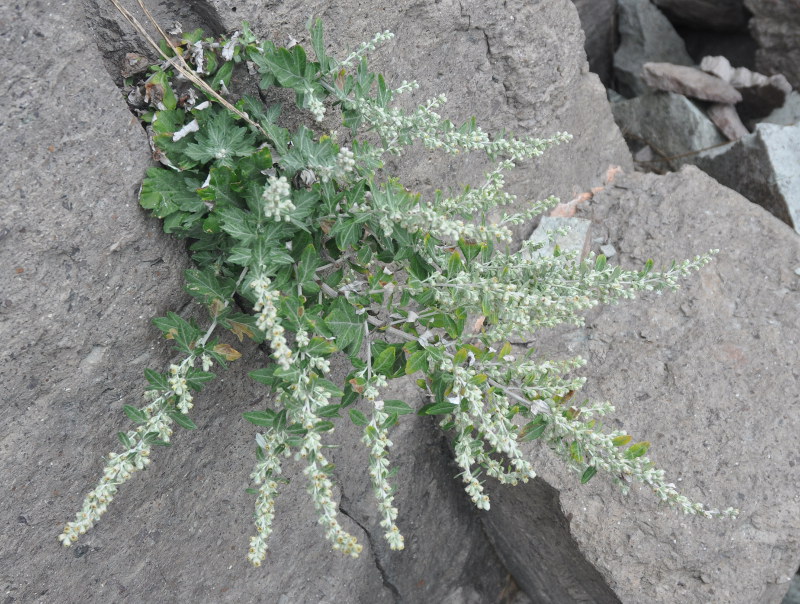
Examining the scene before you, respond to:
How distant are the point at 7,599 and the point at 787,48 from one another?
17.9ft

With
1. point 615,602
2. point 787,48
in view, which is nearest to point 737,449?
point 615,602

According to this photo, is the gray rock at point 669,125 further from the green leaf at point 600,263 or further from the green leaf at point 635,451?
the green leaf at point 635,451

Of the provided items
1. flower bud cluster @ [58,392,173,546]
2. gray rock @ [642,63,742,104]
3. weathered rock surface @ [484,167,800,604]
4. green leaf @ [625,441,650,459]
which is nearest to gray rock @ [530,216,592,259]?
weathered rock surface @ [484,167,800,604]

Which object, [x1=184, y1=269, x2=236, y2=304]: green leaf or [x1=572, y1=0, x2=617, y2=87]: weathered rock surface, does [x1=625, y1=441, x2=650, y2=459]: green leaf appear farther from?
[x1=572, y1=0, x2=617, y2=87]: weathered rock surface

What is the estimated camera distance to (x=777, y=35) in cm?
501

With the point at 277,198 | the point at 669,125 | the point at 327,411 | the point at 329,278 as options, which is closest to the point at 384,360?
the point at 327,411

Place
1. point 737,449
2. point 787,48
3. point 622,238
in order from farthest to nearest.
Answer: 1. point 787,48
2. point 622,238
3. point 737,449

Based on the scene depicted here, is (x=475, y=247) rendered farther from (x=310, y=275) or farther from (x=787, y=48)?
(x=787, y=48)

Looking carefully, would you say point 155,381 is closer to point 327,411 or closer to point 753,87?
point 327,411

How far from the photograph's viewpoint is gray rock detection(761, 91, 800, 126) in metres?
4.84

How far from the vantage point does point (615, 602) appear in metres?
2.81

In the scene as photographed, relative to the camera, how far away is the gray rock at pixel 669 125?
4.69 m

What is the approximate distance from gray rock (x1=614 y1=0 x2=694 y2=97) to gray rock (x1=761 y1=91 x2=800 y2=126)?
98 centimetres

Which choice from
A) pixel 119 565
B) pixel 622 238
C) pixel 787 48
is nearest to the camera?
pixel 119 565
